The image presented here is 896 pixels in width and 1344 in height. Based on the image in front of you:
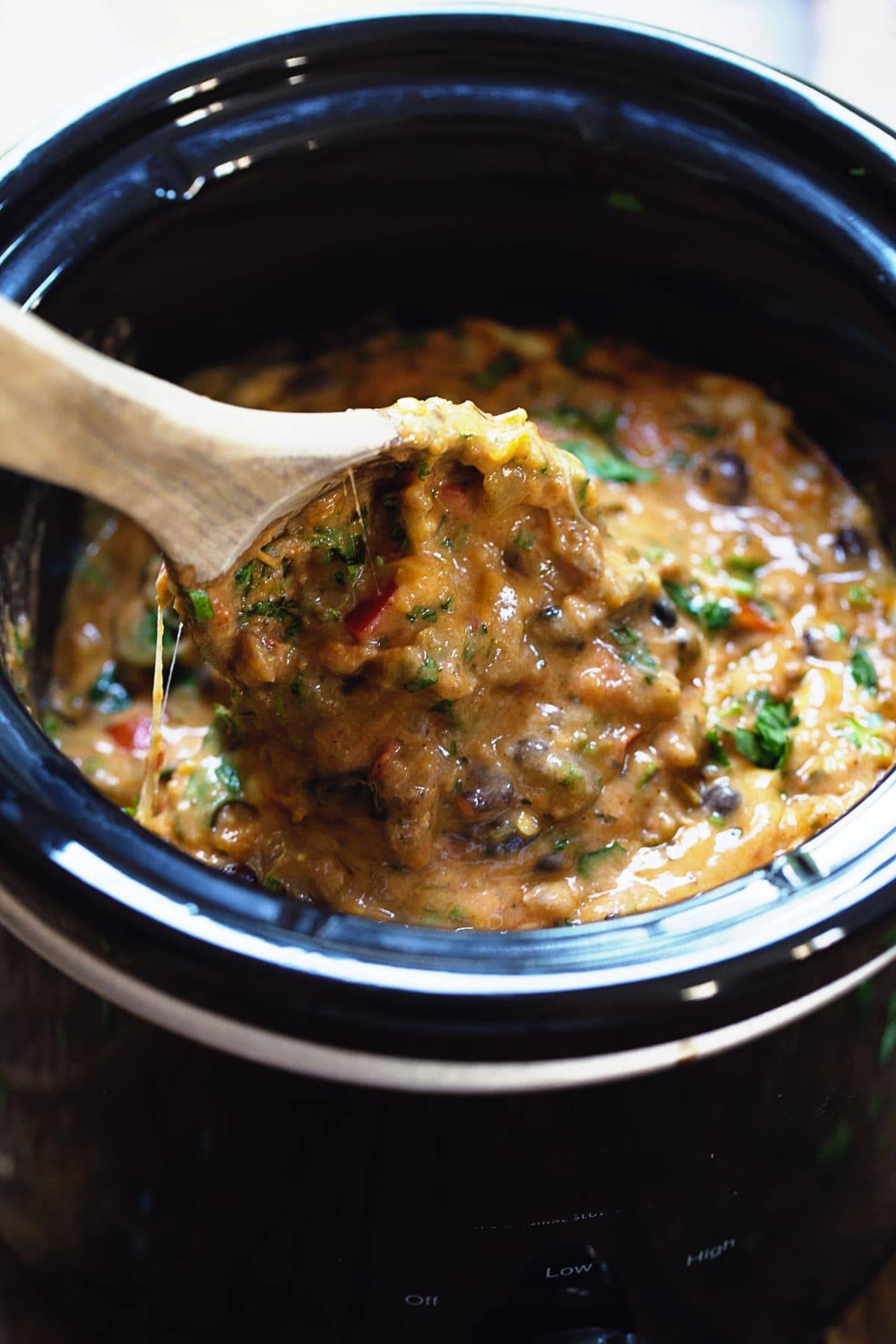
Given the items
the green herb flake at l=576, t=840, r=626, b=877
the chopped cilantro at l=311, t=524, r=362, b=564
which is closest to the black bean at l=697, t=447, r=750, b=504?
the green herb flake at l=576, t=840, r=626, b=877

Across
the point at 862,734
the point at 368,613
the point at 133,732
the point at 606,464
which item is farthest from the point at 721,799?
the point at 133,732

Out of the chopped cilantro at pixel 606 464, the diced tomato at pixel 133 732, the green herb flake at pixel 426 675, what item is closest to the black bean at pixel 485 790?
the green herb flake at pixel 426 675

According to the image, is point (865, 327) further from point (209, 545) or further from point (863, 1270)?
point (863, 1270)

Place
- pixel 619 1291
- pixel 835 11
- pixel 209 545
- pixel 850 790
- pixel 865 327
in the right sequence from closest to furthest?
pixel 209 545 < pixel 619 1291 < pixel 850 790 < pixel 865 327 < pixel 835 11

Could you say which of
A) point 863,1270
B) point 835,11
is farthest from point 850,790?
point 835,11

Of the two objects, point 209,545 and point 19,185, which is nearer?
point 209,545

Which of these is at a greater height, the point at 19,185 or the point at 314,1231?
the point at 19,185

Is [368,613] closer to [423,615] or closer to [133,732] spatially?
[423,615]
